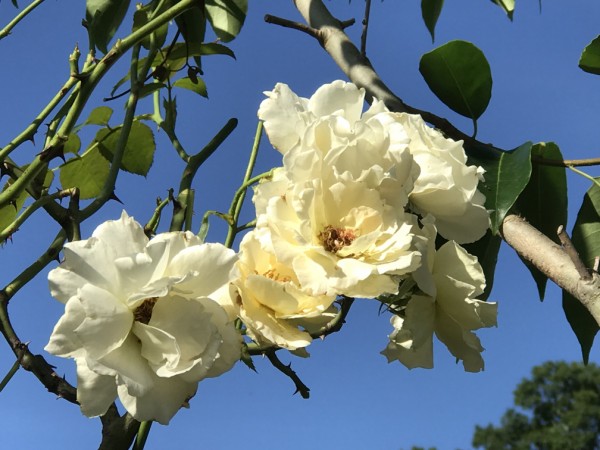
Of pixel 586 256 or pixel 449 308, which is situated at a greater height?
pixel 586 256

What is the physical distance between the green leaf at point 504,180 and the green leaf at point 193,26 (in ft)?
1.23

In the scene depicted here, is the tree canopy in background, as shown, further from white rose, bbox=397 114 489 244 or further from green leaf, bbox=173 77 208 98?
green leaf, bbox=173 77 208 98

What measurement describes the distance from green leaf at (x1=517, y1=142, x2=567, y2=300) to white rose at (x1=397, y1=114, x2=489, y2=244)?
33cm

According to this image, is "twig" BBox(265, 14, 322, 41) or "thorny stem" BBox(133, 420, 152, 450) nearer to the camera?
"thorny stem" BBox(133, 420, 152, 450)

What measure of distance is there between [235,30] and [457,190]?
0.45 metres

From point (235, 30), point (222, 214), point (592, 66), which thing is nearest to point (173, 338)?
point (222, 214)

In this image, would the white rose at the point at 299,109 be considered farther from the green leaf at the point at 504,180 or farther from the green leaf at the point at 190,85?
the green leaf at the point at 190,85

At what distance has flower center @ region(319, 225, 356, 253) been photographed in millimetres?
437

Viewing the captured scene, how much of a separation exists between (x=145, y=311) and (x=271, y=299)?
0.25 ft

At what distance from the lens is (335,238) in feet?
1.45

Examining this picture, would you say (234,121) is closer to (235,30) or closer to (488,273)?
(235,30)

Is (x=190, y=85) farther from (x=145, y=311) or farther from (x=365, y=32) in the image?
(x=145, y=311)

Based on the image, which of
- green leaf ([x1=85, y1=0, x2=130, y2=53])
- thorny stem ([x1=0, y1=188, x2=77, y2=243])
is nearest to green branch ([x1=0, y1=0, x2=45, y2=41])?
green leaf ([x1=85, y1=0, x2=130, y2=53])

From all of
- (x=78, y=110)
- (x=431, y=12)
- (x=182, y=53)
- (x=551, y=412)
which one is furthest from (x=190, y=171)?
(x=551, y=412)
